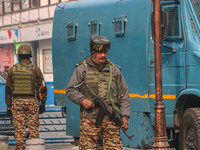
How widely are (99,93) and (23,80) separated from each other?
3.72m

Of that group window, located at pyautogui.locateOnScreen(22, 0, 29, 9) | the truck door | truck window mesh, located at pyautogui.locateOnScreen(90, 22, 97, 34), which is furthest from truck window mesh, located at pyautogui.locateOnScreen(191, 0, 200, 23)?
window, located at pyautogui.locateOnScreen(22, 0, 29, 9)

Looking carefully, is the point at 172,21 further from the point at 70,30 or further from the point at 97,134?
the point at 97,134

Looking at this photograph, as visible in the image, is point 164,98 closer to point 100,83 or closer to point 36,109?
point 36,109

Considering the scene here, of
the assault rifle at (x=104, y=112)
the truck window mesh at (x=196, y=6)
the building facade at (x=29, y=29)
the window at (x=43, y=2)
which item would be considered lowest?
the assault rifle at (x=104, y=112)

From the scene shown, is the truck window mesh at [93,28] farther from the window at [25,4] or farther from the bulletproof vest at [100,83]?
the window at [25,4]

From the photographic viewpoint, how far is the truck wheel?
28.4 ft

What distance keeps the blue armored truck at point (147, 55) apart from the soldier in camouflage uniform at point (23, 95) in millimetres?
1393

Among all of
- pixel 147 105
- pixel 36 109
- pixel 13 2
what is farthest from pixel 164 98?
pixel 13 2

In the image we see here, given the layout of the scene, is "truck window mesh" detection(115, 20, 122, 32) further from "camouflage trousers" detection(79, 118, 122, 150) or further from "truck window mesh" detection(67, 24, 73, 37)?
"camouflage trousers" detection(79, 118, 122, 150)

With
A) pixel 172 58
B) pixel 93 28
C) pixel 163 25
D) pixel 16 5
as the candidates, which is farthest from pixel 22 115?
pixel 16 5

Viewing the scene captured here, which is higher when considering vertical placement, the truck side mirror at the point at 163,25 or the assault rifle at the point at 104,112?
the truck side mirror at the point at 163,25

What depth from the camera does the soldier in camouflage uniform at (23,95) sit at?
33.7 ft

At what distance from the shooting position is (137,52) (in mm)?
10109

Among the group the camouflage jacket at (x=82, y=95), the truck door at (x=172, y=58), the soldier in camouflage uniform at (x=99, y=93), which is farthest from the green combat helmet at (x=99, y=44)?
the truck door at (x=172, y=58)
